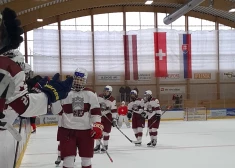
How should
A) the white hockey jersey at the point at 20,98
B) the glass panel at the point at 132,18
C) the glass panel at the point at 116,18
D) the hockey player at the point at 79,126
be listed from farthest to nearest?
the glass panel at the point at 132,18, the glass panel at the point at 116,18, the hockey player at the point at 79,126, the white hockey jersey at the point at 20,98

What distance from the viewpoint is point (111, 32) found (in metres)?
21.0

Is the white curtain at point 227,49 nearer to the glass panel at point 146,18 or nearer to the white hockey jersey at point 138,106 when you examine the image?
the glass panel at point 146,18

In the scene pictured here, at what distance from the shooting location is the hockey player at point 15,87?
122 centimetres

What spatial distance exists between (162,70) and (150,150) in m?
13.0

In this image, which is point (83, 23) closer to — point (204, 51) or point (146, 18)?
point (146, 18)

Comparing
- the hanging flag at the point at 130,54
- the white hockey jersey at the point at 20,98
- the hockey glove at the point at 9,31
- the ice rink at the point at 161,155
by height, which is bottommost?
the ice rink at the point at 161,155

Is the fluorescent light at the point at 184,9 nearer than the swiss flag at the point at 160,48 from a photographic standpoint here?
Yes

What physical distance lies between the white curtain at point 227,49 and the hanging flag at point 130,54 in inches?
225

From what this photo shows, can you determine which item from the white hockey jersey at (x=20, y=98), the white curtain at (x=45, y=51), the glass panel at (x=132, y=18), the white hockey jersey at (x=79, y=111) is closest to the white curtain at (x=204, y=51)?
the glass panel at (x=132, y=18)

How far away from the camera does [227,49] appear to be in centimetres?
2231

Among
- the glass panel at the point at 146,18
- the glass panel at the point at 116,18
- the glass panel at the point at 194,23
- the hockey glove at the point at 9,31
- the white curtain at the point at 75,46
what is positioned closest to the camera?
the hockey glove at the point at 9,31

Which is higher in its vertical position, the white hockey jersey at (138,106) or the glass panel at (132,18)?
the glass panel at (132,18)

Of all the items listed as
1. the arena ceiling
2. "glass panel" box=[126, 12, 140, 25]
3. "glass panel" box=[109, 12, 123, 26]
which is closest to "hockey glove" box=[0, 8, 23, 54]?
the arena ceiling

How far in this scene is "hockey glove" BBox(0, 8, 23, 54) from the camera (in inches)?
46.3
